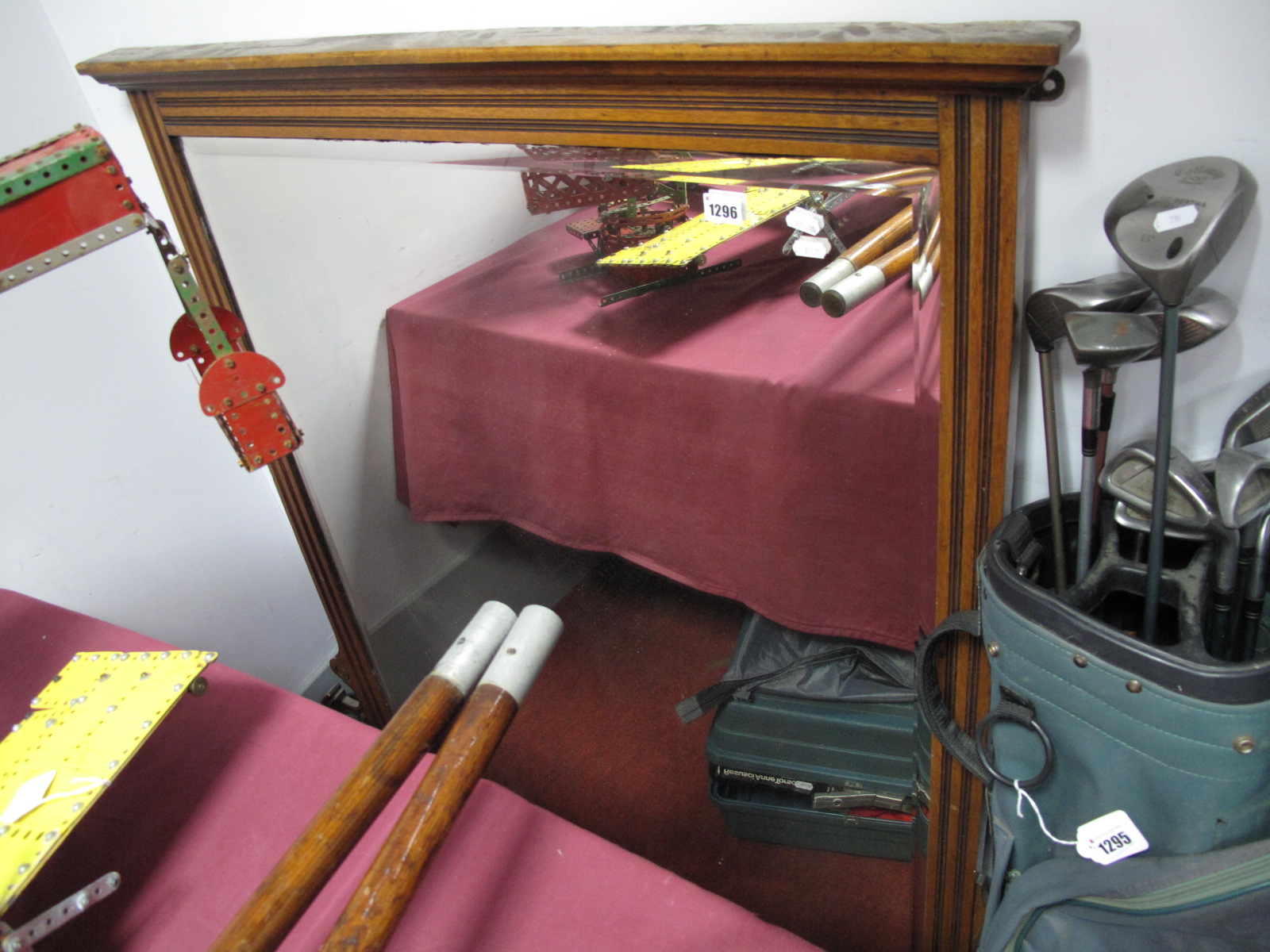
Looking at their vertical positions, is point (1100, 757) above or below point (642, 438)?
below

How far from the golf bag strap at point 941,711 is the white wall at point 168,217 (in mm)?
189

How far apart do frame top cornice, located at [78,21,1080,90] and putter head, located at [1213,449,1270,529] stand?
34 cm

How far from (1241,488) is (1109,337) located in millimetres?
157

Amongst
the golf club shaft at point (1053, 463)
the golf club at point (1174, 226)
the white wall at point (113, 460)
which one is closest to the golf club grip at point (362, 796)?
the golf club shaft at point (1053, 463)

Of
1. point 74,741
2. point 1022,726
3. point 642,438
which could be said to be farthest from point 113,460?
point 1022,726

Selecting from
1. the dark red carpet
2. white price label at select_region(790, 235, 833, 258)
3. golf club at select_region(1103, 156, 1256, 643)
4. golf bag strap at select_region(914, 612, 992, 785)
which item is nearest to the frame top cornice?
golf club at select_region(1103, 156, 1256, 643)

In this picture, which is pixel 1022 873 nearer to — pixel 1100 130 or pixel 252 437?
pixel 1100 130

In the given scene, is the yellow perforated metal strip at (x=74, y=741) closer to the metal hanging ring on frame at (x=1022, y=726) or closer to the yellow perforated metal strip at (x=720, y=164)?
the yellow perforated metal strip at (x=720, y=164)

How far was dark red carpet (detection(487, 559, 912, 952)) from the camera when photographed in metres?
1.28

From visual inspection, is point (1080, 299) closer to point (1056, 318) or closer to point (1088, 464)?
point (1056, 318)

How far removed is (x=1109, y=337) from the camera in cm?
64

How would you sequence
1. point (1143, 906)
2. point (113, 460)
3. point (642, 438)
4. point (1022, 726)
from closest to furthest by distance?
1. point (1143, 906)
2. point (1022, 726)
3. point (642, 438)
4. point (113, 460)

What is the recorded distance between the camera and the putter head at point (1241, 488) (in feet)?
2.11

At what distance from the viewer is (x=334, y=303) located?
147 cm
